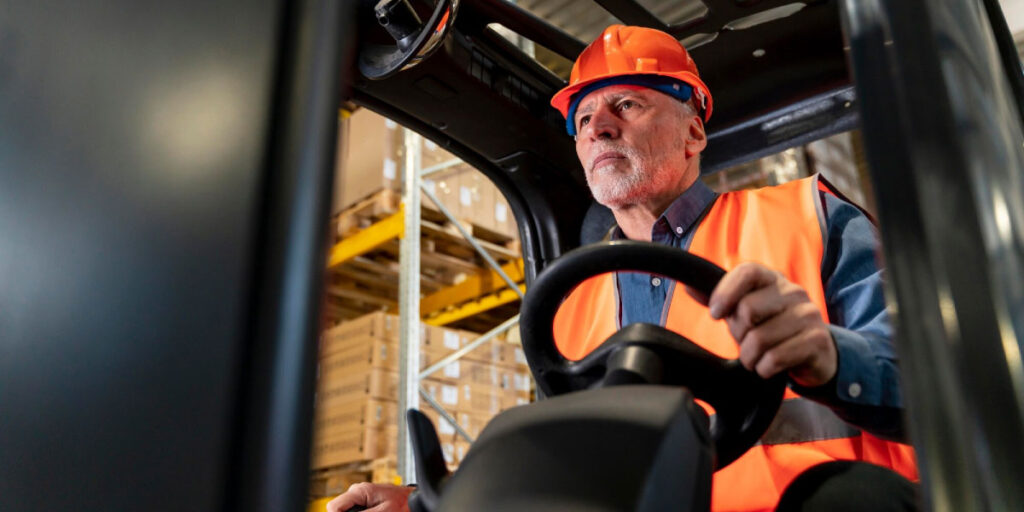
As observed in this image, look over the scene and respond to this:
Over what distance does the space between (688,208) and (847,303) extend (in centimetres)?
54

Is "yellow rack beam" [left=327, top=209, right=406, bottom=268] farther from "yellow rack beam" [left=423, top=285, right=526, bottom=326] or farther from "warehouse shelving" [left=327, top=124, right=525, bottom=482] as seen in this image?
"yellow rack beam" [left=423, top=285, right=526, bottom=326]

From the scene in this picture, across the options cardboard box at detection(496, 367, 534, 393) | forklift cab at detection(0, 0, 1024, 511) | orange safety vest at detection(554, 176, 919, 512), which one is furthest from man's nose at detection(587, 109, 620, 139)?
cardboard box at detection(496, 367, 534, 393)

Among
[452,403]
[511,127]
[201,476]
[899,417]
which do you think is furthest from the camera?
[452,403]

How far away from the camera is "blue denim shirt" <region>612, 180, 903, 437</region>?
100 centimetres

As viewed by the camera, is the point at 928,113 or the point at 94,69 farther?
the point at 928,113

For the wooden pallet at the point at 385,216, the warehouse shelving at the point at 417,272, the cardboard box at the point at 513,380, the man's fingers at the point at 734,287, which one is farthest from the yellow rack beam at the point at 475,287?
the man's fingers at the point at 734,287

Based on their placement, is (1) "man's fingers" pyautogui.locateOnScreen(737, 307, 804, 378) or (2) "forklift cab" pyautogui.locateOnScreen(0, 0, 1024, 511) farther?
(1) "man's fingers" pyautogui.locateOnScreen(737, 307, 804, 378)

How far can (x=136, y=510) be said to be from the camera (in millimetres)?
324

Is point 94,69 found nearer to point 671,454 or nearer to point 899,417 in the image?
point 671,454

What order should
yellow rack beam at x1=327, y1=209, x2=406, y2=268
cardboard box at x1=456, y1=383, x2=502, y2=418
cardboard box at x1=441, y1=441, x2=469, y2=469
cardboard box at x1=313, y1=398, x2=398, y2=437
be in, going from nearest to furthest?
1. yellow rack beam at x1=327, y1=209, x2=406, y2=268
2. cardboard box at x1=313, y1=398, x2=398, y2=437
3. cardboard box at x1=441, y1=441, x2=469, y2=469
4. cardboard box at x1=456, y1=383, x2=502, y2=418

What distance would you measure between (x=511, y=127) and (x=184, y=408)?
1600 millimetres

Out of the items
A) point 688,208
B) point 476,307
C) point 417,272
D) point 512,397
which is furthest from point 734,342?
point 476,307

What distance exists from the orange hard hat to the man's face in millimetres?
90

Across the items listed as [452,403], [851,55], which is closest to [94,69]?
[851,55]
